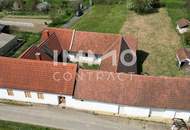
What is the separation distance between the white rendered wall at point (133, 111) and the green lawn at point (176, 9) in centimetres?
3251

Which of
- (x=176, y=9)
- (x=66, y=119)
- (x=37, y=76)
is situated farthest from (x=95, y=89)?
(x=176, y=9)

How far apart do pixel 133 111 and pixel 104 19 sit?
3353 centimetres

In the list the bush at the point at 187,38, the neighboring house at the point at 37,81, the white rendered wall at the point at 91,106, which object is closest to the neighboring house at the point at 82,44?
the neighboring house at the point at 37,81

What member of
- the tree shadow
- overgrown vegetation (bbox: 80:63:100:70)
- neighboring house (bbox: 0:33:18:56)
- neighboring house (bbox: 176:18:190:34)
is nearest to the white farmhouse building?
overgrown vegetation (bbox: 80:63:100:70)

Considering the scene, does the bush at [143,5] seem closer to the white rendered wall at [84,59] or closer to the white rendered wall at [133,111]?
the white rendered wall at [84,59]

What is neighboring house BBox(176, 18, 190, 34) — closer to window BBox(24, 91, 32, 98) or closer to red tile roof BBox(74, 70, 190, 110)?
red tile roof BBox(74, 70, 190, 110)

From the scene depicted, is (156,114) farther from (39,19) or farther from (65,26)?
(39,19)

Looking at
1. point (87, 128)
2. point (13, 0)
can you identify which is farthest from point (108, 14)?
point (87, 128)

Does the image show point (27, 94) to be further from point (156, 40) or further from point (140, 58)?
point (156, 40)

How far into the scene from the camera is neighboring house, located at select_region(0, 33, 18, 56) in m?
59.3

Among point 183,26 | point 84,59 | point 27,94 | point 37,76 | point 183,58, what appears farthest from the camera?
point 183,26

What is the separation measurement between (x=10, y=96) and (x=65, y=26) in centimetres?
2724

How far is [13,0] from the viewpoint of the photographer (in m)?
79.0

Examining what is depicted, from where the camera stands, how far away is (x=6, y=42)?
6006 cm
